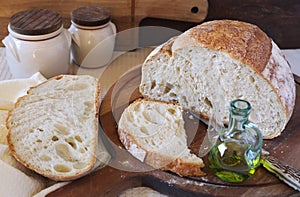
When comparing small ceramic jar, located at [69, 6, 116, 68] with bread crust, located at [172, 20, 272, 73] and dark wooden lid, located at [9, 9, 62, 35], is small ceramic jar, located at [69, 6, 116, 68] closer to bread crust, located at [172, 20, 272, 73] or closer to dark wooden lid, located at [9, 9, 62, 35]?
dark wooden lid, located at [9, 9, 62, 35]

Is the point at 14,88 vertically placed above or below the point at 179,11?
below

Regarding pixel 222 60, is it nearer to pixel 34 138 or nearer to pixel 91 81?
pixel 91 81

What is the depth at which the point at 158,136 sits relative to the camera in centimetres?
141

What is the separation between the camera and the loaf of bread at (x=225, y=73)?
1.46m

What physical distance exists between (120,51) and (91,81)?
444 mm

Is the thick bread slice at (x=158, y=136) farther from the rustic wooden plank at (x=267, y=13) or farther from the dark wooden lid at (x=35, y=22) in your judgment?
the rustic wooden plank at (x=267, y=13)

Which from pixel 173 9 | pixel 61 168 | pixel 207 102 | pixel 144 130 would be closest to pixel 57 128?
pixel 61 168

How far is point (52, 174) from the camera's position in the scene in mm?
1312

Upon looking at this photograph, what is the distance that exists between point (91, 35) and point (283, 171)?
88cm

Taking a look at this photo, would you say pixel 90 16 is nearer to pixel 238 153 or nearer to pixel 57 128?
pixel 57 128

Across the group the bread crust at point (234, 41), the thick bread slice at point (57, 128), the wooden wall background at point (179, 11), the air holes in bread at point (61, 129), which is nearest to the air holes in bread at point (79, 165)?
the thick bread slice at point (57, 128)

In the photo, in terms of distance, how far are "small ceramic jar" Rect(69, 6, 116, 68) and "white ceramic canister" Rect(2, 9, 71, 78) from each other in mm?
65

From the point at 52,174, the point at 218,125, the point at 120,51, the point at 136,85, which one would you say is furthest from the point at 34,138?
the point at 120,51

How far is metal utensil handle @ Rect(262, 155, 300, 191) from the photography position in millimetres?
1299
